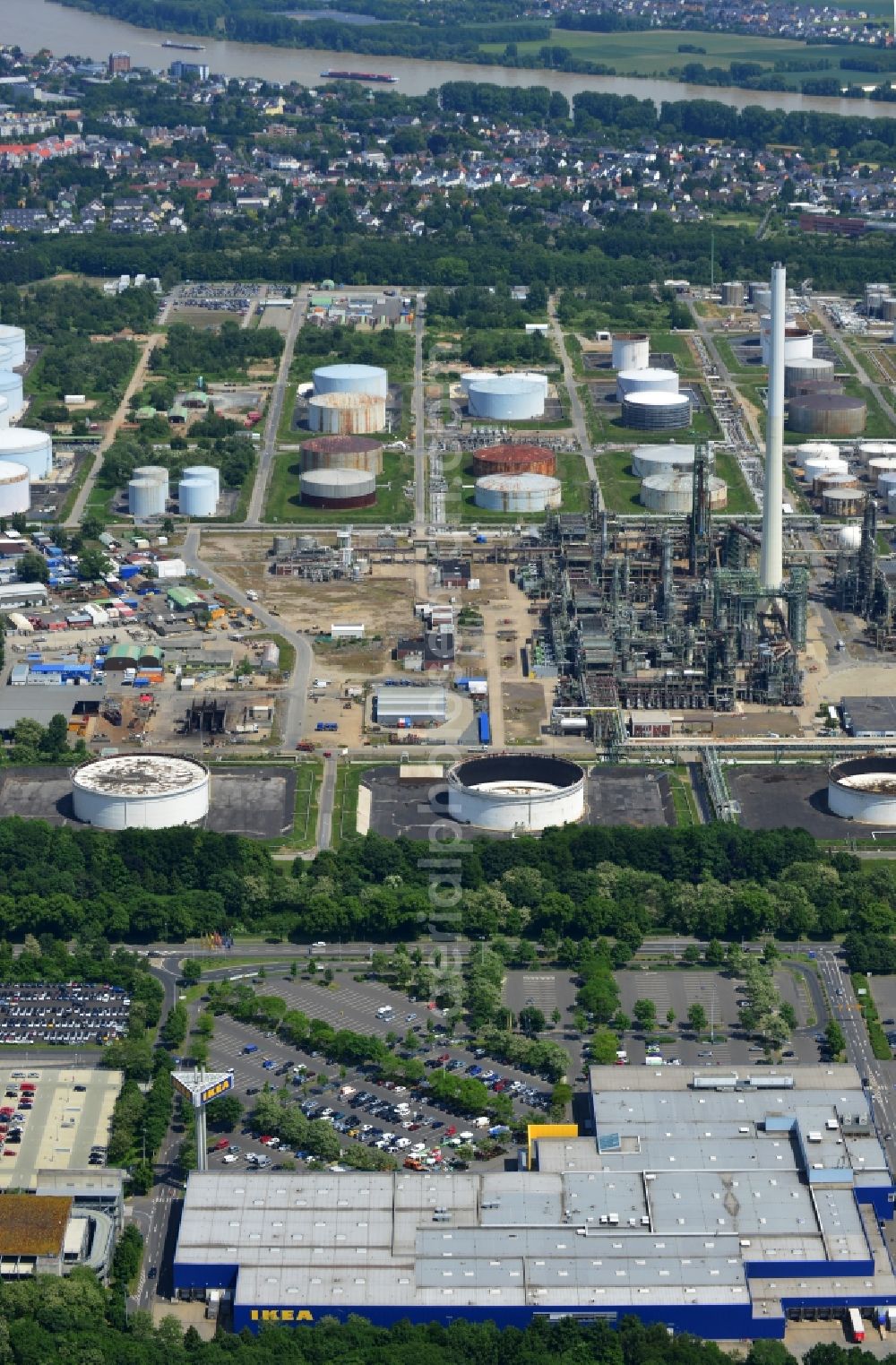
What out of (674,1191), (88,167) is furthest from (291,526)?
(88,167)

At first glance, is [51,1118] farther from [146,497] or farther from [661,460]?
[661,460]

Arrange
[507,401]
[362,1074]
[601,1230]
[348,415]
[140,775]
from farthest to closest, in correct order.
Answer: [507,401], [348,415], [140,775], [362,1074], [601,1230]

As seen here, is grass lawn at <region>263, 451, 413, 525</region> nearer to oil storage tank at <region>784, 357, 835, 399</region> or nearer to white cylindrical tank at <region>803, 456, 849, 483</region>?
white cylindrical tank at <region>803, 456, 849, 483</region>

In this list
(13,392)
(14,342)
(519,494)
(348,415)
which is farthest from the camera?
(14,342)

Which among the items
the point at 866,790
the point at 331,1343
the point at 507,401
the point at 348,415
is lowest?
the point at 348,415

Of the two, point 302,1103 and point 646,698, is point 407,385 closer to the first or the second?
point 646,698

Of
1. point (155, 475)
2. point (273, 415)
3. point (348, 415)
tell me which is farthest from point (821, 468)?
point (155, 475)

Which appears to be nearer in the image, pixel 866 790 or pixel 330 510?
pixel 866 790

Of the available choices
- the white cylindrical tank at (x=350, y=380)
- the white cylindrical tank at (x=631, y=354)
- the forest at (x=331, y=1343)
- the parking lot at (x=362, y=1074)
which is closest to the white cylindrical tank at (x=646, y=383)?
the white cylindrical tank at (x=631, y=354)
